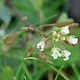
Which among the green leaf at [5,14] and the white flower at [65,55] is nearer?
the white flower at [65,55]

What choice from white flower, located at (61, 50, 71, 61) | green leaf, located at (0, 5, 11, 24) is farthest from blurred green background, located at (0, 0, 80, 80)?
white flower, located at (61, 50, 71, 61)

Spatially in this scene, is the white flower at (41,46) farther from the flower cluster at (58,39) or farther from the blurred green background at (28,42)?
the blurred green background at (28,42)

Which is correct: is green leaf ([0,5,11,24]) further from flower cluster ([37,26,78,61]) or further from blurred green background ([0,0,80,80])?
flower cluster ([37,26,78,61])

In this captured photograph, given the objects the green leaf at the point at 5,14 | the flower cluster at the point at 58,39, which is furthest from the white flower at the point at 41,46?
the green leaf at the point at 5,14

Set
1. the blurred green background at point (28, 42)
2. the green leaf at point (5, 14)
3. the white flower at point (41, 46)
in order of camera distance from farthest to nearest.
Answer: the green leaf at point (5, 14) < the blurred green background at point (28, 42) < the white flower at point (41, 46)

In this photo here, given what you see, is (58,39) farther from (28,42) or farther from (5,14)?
(5,14)

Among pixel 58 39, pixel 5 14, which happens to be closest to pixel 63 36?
pixel 58 39

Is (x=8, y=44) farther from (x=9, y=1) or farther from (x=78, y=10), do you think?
(x=78, y=10)

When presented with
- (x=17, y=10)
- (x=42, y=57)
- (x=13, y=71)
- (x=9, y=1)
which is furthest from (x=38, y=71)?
(x=9, y=1)
